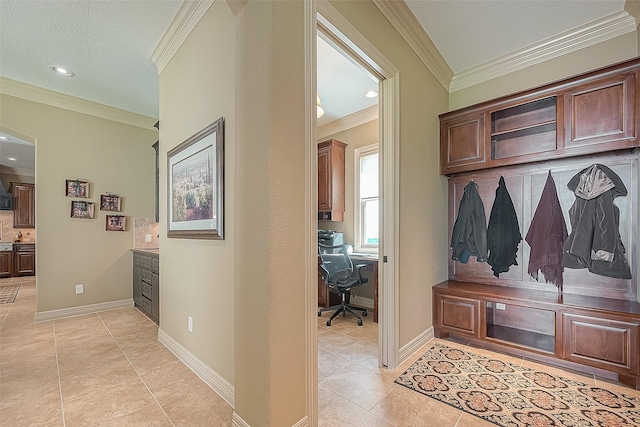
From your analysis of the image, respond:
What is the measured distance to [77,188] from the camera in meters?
3.92

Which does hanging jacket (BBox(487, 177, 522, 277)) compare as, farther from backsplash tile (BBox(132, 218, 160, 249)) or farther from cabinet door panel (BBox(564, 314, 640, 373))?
backsplash tile (BBox(132, 218, 160, 249))

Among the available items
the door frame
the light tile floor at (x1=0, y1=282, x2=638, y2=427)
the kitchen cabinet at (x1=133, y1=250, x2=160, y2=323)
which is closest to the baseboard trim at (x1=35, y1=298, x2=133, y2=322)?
the kitchen cabinet at (x1=133, y1=250, x2=160, y2=323)

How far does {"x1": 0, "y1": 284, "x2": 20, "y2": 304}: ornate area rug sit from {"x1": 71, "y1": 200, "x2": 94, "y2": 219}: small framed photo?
2273mm

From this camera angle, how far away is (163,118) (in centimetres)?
288

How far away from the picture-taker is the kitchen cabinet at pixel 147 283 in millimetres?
3402

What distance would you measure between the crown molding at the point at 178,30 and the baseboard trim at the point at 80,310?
340 cm

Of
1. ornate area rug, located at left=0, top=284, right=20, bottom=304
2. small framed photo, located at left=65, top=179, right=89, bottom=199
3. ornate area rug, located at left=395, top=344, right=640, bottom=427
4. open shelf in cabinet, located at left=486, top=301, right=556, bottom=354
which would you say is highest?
small framed photo, located at left=65, top=179, right=89, bottom=199

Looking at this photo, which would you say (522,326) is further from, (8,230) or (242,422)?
(8,230)

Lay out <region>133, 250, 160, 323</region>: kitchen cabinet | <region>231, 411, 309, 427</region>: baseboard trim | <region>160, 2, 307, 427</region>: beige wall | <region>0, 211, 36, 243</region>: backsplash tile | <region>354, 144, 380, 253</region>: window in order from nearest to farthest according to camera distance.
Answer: <region>160, 2, 307, 427</region>: beige wall, <region>231, 411, 309, 427</region>: baseboard trim, <region>133, 250, 160, 323</region>: kitchen cabinet, <region>354, 144, 380, 253</region>: window, <region>0, 211, 36, 243</region>: backsplash tile

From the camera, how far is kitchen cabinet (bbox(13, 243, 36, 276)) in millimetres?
6965

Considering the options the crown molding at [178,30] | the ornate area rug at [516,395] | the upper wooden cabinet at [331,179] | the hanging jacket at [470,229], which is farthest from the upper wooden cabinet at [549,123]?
the crown molding at [178,30]

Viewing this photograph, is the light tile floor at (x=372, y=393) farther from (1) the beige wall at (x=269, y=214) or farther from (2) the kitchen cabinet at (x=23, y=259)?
(2) the kitchen cabinet at (x=23, y=259)

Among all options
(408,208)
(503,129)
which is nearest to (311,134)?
(408,208)

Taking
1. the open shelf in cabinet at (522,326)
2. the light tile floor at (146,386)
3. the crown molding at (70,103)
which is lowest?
the light tile floor at (146,386)
